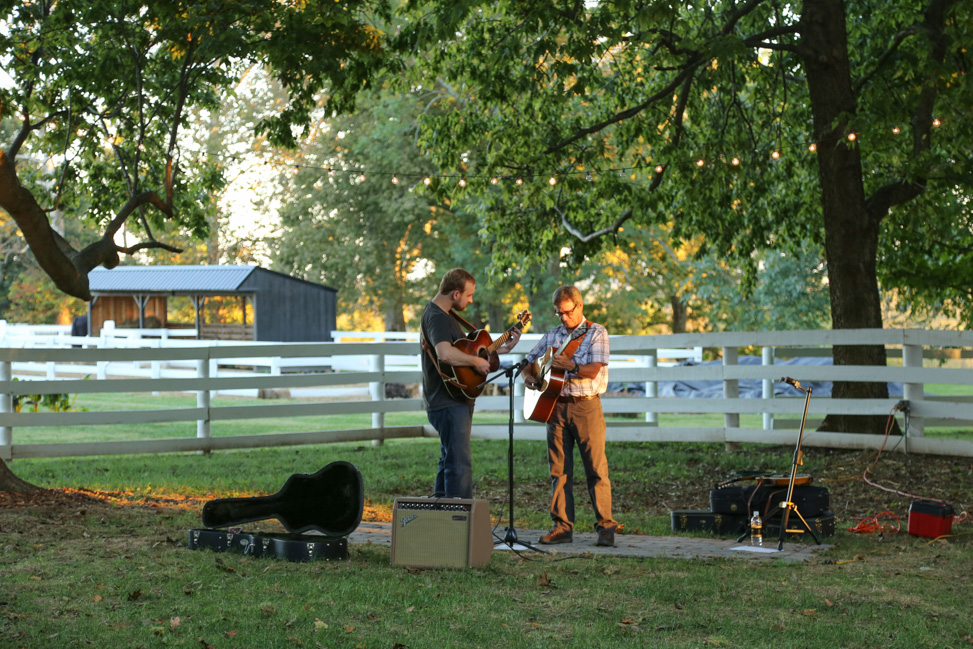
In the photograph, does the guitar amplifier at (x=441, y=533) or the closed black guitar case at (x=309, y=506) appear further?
the closed black guitar case at (x=309, y=506)

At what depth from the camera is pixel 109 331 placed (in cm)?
2942

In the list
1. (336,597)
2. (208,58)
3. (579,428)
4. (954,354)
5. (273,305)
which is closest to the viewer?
(336,597)

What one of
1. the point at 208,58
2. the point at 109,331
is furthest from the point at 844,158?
the point at 109,331

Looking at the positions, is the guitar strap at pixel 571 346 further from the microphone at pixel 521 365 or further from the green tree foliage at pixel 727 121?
the green tree foliage at pixel 727 121

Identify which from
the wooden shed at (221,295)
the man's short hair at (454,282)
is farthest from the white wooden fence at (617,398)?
the wooden shed at (221,295)

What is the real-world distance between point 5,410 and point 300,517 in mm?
6718

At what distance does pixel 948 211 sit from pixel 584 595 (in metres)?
12.0

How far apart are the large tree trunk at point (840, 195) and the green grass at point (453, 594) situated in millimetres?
4165

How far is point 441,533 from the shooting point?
647 cm

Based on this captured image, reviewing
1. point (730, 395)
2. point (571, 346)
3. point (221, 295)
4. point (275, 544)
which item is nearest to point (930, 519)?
point (571, 346)

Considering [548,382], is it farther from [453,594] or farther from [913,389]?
[913,389]

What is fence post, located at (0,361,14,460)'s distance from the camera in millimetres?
11844

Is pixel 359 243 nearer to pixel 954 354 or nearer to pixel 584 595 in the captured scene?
pixel 954 354

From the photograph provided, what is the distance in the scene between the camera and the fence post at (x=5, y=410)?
38.9ft
